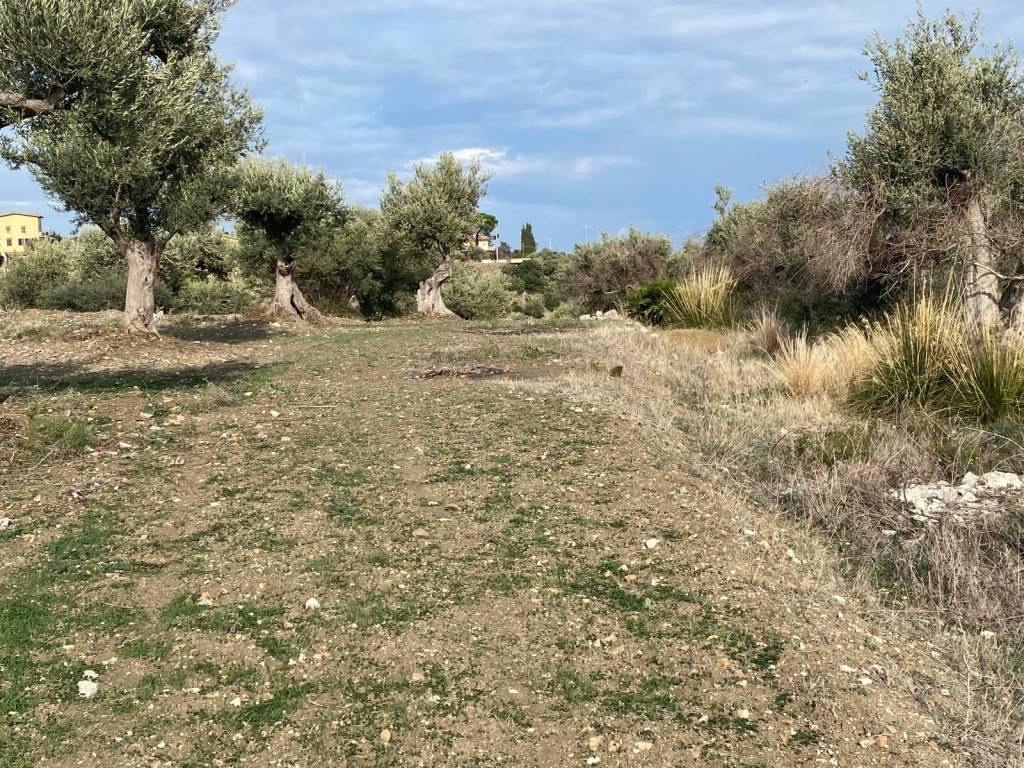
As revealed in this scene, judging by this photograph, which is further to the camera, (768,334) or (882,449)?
(768,334)

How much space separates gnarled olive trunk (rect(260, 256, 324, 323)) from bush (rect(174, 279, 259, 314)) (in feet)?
16.9

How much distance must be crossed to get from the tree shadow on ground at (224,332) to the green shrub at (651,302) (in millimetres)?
9680

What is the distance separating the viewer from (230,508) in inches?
225

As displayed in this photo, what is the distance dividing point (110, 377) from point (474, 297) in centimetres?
2222

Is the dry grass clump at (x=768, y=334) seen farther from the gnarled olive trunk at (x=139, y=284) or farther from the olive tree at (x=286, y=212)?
A: the olive tree at (x=286, y=212)

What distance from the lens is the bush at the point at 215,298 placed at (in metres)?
27.3

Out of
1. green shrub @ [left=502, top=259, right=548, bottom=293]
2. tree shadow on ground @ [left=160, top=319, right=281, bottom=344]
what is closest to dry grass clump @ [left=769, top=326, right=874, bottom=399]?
tree shadow on ground @ [left=160, top=319, right=281, bottom=344]

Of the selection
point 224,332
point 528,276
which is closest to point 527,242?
point 528,276

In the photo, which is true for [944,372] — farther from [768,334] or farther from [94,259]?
[94,259]

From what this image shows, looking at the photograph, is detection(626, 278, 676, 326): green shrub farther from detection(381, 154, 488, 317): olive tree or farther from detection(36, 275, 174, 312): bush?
detection(36, 275, 174, 312): bush

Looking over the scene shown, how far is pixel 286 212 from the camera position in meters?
21.5

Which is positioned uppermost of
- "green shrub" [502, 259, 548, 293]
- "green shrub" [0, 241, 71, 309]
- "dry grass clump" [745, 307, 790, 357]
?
"green shrub" [502, 259, 548, 293]

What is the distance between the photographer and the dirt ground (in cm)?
332

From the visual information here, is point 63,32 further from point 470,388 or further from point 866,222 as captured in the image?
point 866,222
